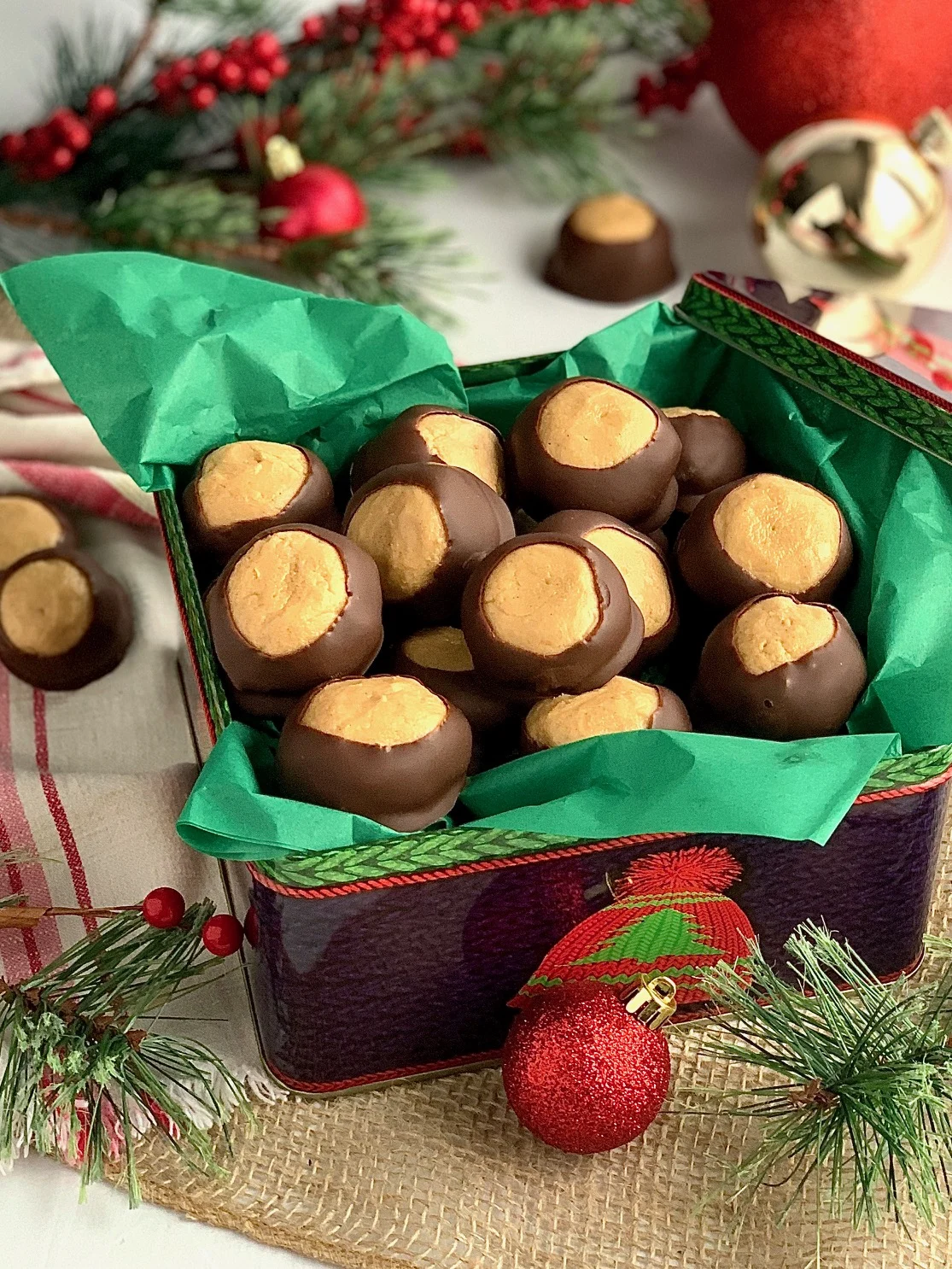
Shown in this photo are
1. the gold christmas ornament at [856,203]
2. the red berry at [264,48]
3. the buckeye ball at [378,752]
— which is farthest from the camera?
the red berry at [264,48]

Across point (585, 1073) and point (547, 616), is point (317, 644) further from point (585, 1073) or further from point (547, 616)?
point (585, 1073)

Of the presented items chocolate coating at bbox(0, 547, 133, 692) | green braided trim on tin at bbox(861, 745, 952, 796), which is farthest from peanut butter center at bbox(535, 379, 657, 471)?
chocolate coating at bbox(0, 547, 133, 692)

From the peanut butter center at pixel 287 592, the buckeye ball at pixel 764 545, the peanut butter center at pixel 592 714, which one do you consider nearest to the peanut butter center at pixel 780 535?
the buckeye ball at pixel 764 545

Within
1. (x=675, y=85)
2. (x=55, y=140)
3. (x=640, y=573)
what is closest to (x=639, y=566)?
(x=640, y=573)

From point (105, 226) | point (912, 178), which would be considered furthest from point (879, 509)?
point (105, 226)

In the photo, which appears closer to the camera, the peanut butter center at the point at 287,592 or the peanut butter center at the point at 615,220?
the peanut butter center at the point at 287,592

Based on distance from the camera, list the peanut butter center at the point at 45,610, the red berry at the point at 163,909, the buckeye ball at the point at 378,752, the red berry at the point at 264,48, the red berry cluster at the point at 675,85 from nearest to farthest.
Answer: the buckeye ball at the point at 378,752, the red berry at the point at 163,909, the peanut butter center at the point at 45,610, the red berry at the point at 264,48, the red berry cluster at the point at 675,85

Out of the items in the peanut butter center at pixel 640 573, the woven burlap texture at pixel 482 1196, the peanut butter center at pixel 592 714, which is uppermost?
the peanut butter center at pixel 640 573

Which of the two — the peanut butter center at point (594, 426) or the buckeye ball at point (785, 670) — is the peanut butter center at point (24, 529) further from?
the buckeye ball at point (785, 670)
